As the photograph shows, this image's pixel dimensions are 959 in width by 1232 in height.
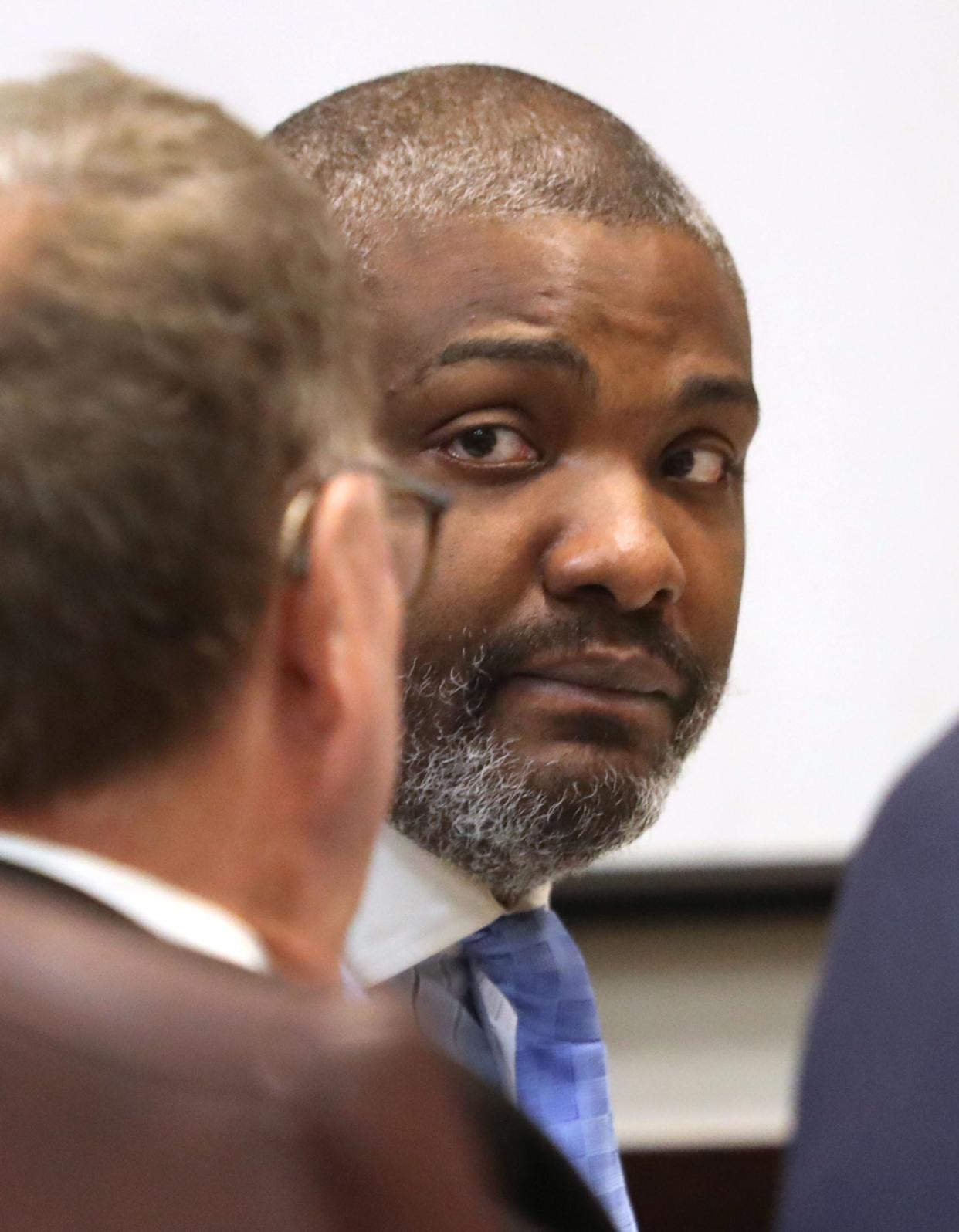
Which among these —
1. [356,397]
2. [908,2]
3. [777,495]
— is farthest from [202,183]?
[908,2]

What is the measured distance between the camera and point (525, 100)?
86 cm

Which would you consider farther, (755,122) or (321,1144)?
(755,122)

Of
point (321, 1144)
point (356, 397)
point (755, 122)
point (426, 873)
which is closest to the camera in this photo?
point (321, 1144)

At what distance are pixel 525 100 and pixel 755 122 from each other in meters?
0.71

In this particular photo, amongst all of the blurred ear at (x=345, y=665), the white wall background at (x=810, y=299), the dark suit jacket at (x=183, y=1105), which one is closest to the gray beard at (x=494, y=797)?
the blurred ear at (x=345, y=665)

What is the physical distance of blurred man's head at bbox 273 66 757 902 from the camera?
0.79 metres

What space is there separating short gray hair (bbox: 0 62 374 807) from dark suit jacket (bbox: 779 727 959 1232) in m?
0.19

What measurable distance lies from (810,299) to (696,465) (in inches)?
28.3

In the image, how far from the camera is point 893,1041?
437 mm

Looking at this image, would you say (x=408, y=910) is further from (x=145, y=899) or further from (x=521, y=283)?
(x=145, y=899)

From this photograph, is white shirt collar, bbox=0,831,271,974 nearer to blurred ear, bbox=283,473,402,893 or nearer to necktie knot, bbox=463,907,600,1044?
blurred ear, bbox=283,473,402,893

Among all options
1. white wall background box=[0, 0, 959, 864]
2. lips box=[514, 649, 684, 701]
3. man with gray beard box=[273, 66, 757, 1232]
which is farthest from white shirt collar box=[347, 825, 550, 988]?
white wall background box=[0, 0, 959, 864]

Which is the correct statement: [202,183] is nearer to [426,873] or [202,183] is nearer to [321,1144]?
[321,1144]

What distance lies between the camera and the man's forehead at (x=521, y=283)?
2.61 feet
